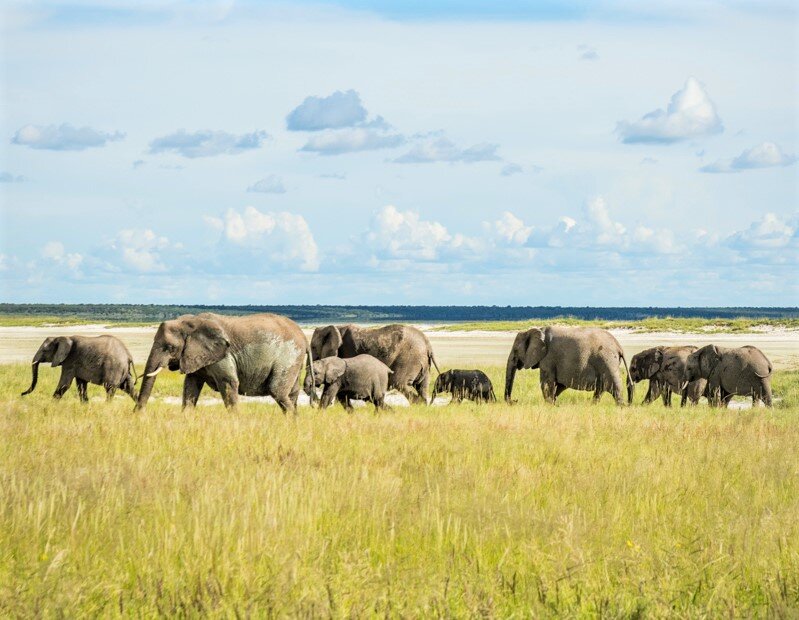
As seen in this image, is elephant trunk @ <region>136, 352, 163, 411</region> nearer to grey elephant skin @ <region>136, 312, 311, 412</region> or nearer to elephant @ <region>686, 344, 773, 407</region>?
grey elephant skin @ <region>136, 312, 311, 412</region>

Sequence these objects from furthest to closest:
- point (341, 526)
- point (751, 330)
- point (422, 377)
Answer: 1. point (751, 330)
2. point (422, 377)
3. point (341, 526)

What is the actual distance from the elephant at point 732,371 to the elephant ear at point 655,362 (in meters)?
1.26

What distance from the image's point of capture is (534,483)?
838 cm

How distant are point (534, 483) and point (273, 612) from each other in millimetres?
4164

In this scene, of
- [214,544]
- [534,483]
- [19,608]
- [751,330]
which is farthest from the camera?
[751,330]

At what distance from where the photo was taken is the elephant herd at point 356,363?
49.9ft

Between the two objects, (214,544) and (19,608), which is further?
(214,544)

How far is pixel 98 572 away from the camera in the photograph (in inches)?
206

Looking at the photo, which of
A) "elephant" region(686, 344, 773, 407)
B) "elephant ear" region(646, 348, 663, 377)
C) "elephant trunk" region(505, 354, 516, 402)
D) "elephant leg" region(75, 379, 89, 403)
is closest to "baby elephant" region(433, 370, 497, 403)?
"elephant trunk" region(505, 354, 516, 402)

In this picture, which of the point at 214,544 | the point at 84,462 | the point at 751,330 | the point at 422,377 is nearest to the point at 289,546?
the point at 214,544

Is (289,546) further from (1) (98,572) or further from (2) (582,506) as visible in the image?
(2) (582,506)

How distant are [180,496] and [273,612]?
288 centimetres

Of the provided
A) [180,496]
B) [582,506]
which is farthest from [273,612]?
[582,506]

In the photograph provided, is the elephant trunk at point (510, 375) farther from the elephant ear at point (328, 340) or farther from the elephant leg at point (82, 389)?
the elephant leg at point (82, 389)
